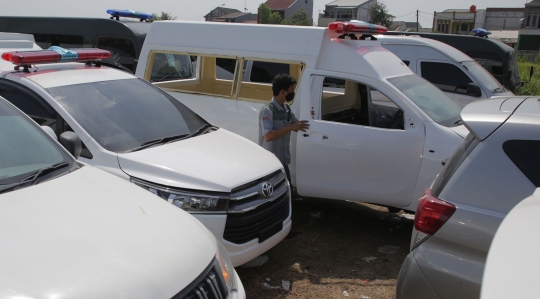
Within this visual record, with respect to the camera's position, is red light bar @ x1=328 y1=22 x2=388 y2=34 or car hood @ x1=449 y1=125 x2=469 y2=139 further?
red light bar @ x1=328 y1=22 x2=388 y2=34

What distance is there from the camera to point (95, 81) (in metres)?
4.85

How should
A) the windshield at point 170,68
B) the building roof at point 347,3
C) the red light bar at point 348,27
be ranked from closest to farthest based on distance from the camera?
the red light bar at point 348,27 → the windshield at point 170,68 → the building roof at point 347,3

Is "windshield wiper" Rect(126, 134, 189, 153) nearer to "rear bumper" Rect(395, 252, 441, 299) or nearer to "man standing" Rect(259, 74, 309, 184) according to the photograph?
"man standing" Rect(259, 74, 309, 184)

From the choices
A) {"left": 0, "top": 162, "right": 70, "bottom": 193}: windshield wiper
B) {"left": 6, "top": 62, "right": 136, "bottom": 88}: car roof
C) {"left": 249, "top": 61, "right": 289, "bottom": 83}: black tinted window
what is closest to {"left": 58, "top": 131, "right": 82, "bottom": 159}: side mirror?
{"left": 0, "top": 162, "right": 70, "bottom": 193}: windshield wiper

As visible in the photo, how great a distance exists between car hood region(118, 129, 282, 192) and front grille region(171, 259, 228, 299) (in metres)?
1.28

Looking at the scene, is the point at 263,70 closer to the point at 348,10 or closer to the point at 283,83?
the point at 283,83

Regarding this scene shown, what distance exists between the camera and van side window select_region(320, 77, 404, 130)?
5793 millimetres

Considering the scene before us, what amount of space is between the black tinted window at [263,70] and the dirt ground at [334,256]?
214cm

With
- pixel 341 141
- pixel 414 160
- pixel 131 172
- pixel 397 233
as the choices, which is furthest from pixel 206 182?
pixel 397 233

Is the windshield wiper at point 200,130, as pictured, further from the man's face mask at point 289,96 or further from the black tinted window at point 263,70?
the black tinted window at point 263,70

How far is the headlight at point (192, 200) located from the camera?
3895mm

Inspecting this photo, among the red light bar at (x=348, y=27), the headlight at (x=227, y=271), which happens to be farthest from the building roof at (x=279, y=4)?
the headlight at (x=227, y=271)

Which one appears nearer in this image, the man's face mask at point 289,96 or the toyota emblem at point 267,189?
the toyota emblem at point 267,189

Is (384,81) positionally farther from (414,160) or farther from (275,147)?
(275,147)
